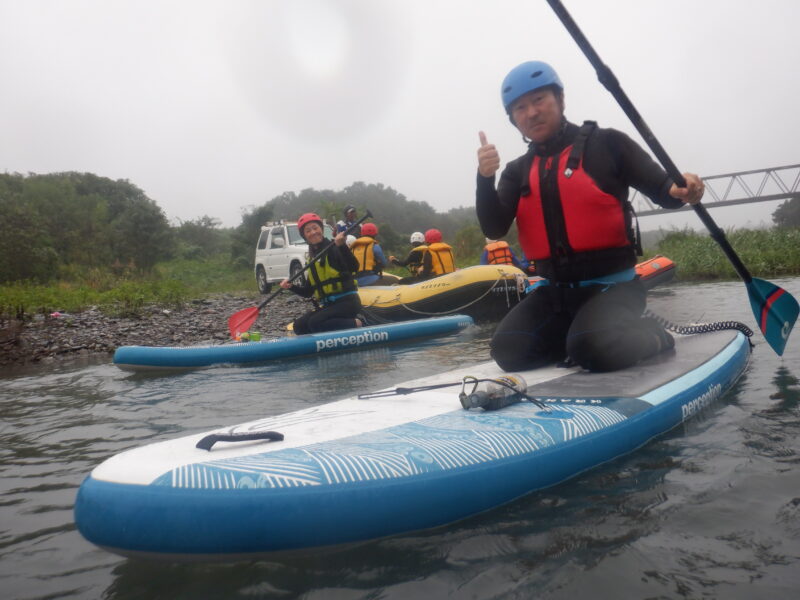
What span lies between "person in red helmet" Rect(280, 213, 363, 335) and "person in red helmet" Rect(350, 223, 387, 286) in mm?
2670

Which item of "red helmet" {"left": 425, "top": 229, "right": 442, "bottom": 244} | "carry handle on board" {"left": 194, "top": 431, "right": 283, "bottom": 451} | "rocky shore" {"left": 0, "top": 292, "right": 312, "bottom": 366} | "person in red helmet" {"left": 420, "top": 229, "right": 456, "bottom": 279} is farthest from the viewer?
"red helmet" {"left": 425, "top": 229, "right": 442, "bottom": 244}

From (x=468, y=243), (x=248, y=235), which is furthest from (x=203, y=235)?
(x=468, y=243)

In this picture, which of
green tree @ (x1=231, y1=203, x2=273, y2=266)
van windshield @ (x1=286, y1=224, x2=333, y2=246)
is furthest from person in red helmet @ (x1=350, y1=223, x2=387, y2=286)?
green tree @ (x1=231, y1=203, x2=273, y2=266)

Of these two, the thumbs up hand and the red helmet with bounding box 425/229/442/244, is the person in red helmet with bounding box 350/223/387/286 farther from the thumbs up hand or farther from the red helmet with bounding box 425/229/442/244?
the thumbs up hand

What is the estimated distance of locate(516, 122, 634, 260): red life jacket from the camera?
10.1 ft

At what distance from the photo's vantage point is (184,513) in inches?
67.4

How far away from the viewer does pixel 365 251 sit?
9.85 meters

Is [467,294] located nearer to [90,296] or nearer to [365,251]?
[365,251]

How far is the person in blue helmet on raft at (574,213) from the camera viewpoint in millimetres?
3070

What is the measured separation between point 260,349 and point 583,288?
12.0 ft

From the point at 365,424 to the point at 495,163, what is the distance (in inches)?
52.3

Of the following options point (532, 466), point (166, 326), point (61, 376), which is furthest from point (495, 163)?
point (166, 326)

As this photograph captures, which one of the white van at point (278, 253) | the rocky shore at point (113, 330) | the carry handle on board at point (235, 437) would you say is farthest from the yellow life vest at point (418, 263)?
the carry handle on board at point (235, 437)

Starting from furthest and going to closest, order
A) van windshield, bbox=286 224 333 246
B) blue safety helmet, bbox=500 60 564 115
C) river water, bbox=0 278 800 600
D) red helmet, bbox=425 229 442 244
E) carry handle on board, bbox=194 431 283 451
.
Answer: van windshield, bbox=286 224 333 246 < red helmet, bbox=425 229 442 244 < blue safety helmet, bbox=500 60 564 115 < carry handle on board, bbox=194 431 283 451 < river water, bbox=0 278 800 600
